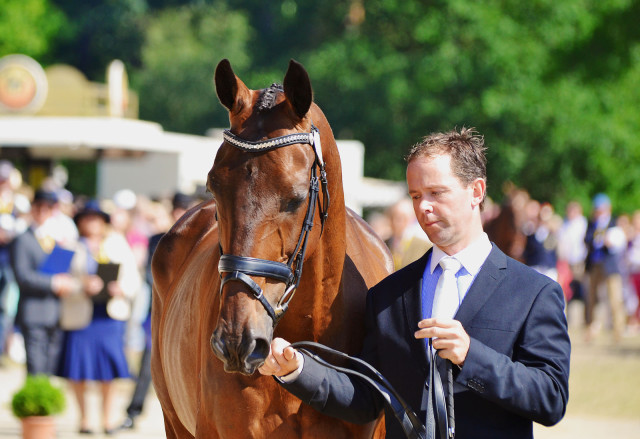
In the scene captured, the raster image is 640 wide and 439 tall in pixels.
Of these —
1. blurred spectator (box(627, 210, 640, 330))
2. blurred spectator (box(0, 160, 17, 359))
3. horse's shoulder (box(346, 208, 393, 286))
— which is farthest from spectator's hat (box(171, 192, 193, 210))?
blurred spectator (box(627, 210, 640, 330))

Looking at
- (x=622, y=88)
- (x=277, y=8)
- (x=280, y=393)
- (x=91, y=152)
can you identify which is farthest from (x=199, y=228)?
(x=277, y=8)

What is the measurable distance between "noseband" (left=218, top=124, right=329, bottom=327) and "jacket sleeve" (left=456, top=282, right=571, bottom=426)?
0.63 meters

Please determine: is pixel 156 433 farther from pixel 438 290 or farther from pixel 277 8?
pixel 277 8

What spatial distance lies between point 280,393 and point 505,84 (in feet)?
74.5

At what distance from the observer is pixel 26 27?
41.3m

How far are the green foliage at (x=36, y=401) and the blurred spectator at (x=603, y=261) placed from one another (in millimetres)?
10660

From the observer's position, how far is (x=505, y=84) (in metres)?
25.2

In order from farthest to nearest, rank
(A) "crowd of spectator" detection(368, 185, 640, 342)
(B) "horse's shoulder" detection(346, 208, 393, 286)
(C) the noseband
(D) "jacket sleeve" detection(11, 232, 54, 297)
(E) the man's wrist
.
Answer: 1. (A) "crowd of spectator" detection(368, 185, 640, 342)
2. (D) "jacket sleeve" detection(11, 232, 54, 297)
3. (B) "horse's shoulder" detection(346, 208, 393, 286)
4. (E) the man's wrist
5. (C) the noseband

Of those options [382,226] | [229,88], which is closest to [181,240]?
[229,88]

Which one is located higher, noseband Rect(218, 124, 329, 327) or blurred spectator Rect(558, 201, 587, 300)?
blurred spectator Rect(558, 201, 587, 300)

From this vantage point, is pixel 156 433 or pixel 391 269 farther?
pixel 156 433

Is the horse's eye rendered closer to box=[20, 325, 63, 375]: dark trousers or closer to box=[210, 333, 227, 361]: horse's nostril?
box=[210, 333, 227, 361]: horse's nostril

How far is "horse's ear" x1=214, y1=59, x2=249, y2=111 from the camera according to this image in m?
3.25

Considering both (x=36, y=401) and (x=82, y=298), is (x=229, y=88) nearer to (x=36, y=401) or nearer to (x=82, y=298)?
(x=36, y=401)
